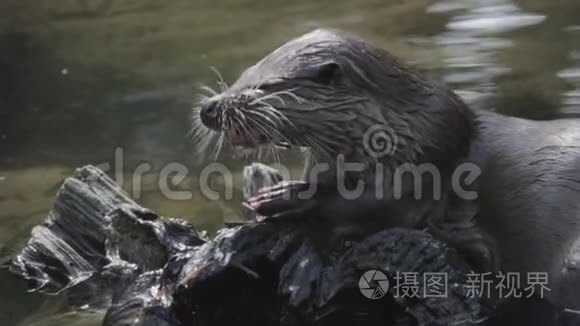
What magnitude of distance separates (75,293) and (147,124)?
1.51m

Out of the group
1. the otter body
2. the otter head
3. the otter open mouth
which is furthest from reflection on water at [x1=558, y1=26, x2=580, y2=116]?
the otter open mouth

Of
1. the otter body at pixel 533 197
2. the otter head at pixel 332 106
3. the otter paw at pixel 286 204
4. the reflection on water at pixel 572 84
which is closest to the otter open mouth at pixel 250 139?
the otter head at pixel 332 106

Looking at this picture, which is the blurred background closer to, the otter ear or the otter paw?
the otter paw

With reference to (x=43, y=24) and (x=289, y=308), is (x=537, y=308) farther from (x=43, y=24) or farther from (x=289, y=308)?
(x=43, y=24)

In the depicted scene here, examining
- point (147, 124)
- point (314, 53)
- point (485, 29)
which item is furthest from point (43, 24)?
point (314, 53)

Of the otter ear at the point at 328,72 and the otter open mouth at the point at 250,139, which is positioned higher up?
the otter ear at the point at 328,72

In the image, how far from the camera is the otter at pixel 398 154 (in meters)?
2.98

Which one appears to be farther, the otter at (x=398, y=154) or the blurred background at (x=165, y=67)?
the blurred background at (x=165, y=67)

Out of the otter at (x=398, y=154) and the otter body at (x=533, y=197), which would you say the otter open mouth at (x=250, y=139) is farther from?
the otter body at (x=533, y=197)

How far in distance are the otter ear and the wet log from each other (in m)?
0.40

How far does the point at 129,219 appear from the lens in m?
3.38

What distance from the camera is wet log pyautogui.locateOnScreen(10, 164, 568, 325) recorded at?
293cm

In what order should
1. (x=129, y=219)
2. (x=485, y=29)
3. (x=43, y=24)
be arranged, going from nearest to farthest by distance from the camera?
(x=129, y=219) → (x=485, y=29) → (x=43, y=24)

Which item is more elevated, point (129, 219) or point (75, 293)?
point (129, 219)
